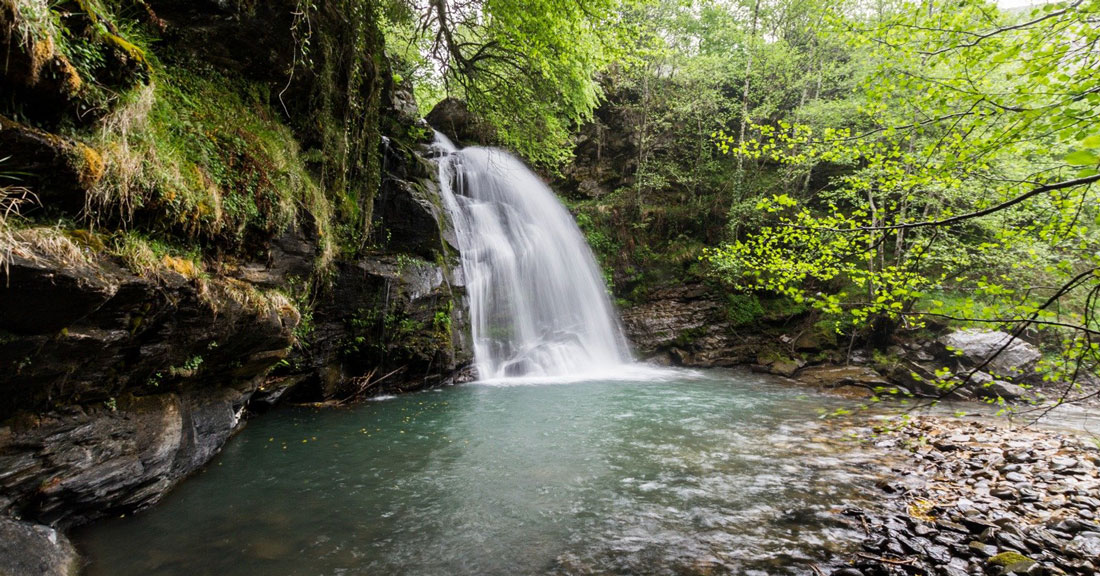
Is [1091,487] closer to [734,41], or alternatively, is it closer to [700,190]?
[700,190]

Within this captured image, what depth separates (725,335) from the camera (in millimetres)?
14742

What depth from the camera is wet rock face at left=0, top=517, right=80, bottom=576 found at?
2.88 meters

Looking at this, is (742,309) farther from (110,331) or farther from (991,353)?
(110,331)

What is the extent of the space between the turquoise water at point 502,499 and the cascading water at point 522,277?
188 inches

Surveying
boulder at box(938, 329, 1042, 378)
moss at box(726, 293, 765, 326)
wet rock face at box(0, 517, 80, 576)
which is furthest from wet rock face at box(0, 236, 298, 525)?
boulder at box(938, 329, 1042, 378)

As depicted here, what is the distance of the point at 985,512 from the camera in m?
4.05

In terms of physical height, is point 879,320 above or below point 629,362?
above

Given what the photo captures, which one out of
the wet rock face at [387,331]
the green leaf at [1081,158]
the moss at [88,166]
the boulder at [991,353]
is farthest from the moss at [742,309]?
the moss at [88,166]

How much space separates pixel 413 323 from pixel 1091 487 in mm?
10341

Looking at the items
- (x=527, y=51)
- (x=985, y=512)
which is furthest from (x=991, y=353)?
(x=527, y=51)

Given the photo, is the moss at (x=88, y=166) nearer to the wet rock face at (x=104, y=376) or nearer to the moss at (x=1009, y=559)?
the wet rock face at (x=104, y=376)

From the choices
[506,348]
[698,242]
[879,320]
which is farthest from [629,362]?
[879,320]

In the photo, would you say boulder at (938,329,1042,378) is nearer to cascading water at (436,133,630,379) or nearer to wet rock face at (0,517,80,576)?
cascading water at (436,133,630,379)

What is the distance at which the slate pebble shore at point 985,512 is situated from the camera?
10.6ft
